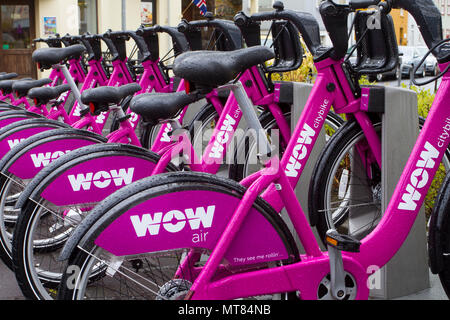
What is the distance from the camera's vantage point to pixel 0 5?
18594mm

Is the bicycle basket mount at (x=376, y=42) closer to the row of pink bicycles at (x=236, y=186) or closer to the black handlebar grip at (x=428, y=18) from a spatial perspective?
the row of pink bicycles at (x=236, y=186)

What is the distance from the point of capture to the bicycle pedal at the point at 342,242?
2539 millimetres

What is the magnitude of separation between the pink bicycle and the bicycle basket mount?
1.44 feet

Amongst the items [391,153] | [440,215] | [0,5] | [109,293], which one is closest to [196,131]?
[391,153]

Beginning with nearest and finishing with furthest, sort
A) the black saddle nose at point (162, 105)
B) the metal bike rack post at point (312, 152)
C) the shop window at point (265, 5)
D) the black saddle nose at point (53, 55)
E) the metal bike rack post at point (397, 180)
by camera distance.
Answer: the black saddle nose at point (162, 105) < the metal bike rack post at point (397, 180) < the metal bike rack post at point (312, 152) < the black saddle nose at point (53, 55) < the shop window at point (265, 5)

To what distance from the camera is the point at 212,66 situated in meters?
2.27

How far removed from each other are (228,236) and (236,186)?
19cm

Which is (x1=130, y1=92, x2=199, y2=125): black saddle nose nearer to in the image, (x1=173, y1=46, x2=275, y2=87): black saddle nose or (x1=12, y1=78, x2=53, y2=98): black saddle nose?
(x1=173, y1=46, x2=275, y2=87): black saddle nose

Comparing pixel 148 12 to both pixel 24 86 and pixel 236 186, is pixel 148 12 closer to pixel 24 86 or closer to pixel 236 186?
pixel 24 86

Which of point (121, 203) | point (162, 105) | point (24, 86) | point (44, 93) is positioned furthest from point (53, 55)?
point (121, 203)

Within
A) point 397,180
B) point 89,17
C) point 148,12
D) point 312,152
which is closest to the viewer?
point 397,180

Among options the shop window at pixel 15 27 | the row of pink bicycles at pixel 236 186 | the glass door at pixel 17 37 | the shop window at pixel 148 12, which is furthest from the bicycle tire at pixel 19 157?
the shop window at pixel 148 12

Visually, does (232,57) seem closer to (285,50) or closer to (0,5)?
(285,50)

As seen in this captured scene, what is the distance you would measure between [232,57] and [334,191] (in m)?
1.50
